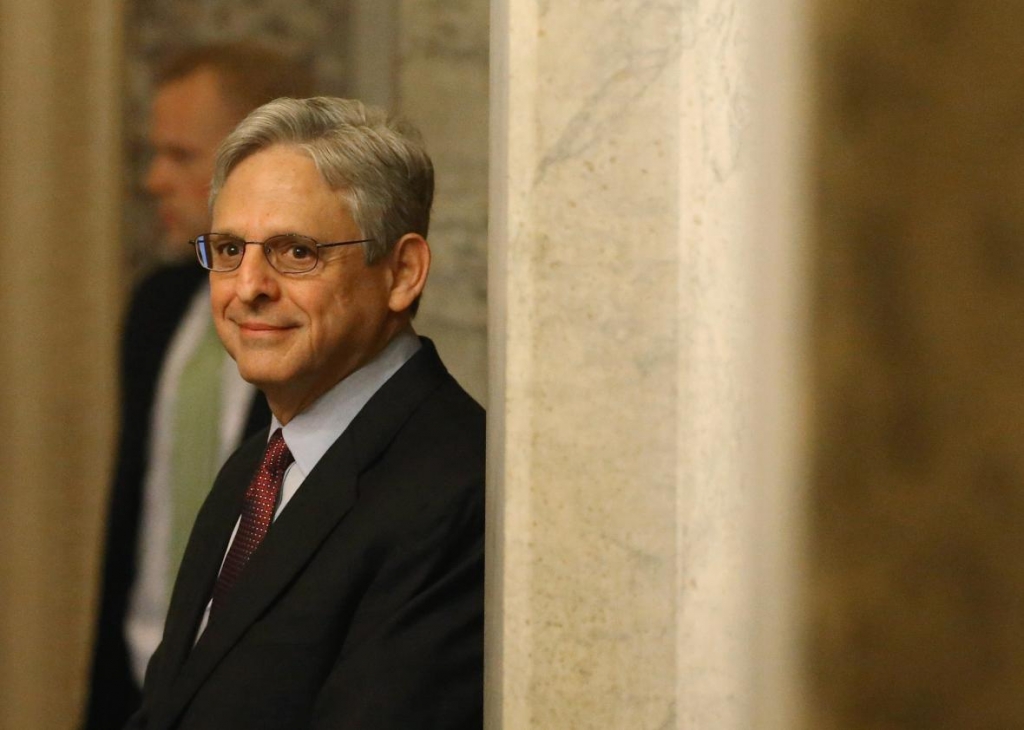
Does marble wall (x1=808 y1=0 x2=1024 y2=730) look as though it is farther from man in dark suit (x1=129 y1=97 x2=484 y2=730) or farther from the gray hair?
the gray hair

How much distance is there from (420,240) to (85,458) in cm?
124

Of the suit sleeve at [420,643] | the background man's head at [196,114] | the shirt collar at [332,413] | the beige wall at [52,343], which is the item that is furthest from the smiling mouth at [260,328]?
the beige wall at [52,343]

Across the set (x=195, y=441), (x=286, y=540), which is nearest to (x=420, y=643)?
(x=286, y=540)

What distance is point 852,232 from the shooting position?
612mm

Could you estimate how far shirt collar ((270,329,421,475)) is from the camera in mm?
1533

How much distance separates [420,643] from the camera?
4.13 ft

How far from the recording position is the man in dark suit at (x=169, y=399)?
2338 millimetres

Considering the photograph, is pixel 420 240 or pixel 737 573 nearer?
pixel 737 573

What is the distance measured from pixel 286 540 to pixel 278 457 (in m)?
0.18

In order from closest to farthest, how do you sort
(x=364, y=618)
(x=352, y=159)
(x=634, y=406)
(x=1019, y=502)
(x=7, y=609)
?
(x=1019, y=502) < (x=634, y=406) < (x=364, y=618) < (x=352, y=159) < (x=7, y=609)

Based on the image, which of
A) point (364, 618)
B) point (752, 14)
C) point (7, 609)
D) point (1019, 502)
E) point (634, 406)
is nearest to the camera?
point (1019, 502)

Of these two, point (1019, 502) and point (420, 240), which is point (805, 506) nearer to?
point (1019, 502)

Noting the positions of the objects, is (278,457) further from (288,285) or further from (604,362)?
(604,362)

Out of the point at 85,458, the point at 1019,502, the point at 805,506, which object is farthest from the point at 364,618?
the point at 85,458
